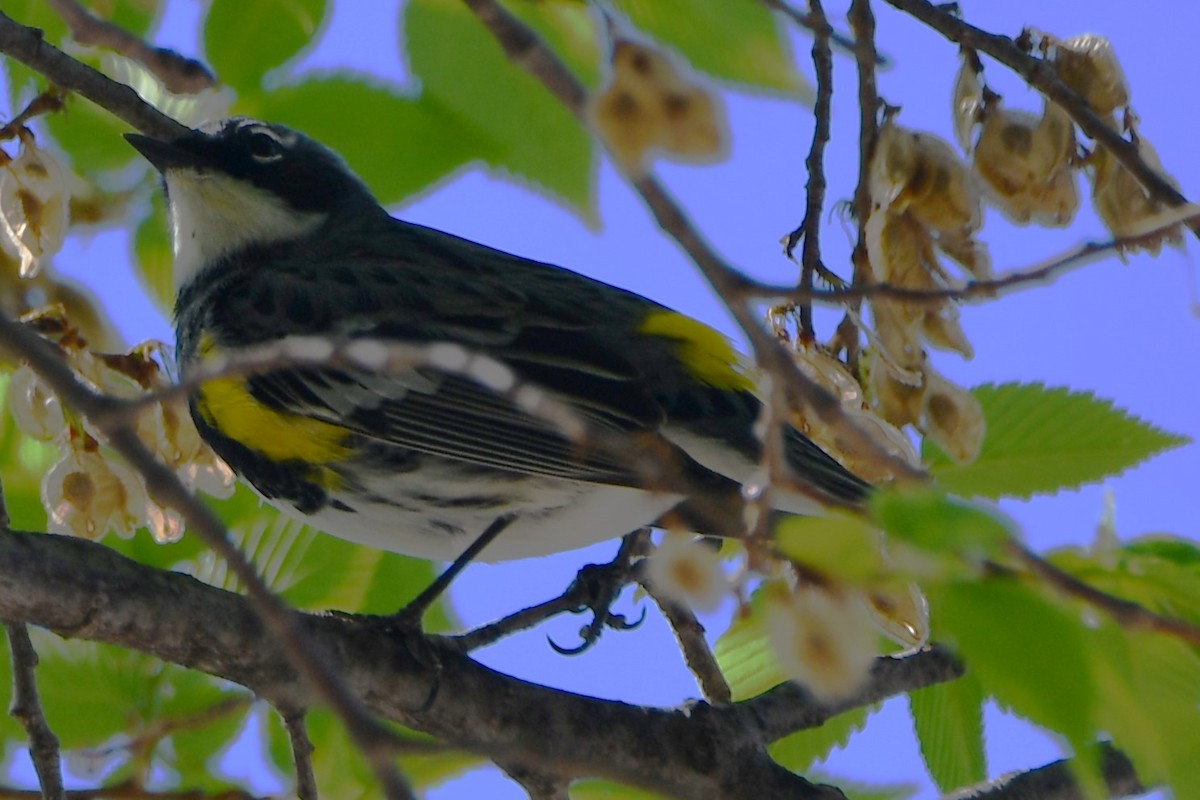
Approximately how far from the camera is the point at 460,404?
3.02 metres

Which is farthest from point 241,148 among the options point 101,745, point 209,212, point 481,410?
point 101,745

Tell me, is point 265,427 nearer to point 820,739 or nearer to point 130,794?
point 130,794

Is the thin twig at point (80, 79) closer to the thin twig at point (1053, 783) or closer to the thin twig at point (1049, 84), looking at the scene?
the thin twig at point (1049, 84)

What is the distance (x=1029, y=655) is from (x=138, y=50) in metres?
1.78

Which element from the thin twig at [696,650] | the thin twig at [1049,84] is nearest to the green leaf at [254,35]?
the thin twig at [1049,84]

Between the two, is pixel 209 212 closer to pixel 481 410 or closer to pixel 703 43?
pixel 481 410

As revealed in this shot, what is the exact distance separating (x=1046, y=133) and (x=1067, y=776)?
1174 mm

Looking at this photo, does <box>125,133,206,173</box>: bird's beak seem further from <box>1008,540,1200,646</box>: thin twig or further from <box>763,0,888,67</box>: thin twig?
<box>1008,540,1200,646</box>: thin twig

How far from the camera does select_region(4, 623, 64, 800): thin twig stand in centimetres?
236

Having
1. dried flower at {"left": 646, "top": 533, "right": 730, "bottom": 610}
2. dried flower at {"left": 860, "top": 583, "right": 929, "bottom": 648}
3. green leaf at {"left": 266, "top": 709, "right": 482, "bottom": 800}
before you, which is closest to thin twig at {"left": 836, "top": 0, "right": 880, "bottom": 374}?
dried flower at {"left": 860, "top": 583, "right": 929, "bottom": 648}

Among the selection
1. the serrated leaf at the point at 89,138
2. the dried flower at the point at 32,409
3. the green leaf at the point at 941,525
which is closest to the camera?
the green leaf at the point at 941,525

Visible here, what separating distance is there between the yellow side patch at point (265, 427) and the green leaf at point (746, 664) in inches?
34.8

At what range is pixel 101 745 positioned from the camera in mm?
2795

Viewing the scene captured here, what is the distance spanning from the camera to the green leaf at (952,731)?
254 cm
